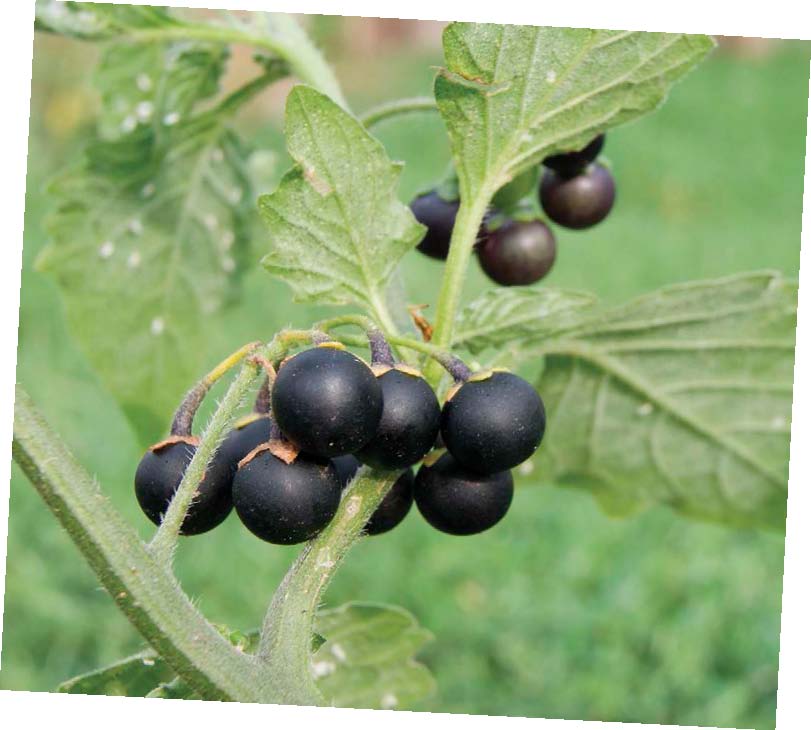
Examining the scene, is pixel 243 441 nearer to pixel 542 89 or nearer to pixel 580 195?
pixel 542 89

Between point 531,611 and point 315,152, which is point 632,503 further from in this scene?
point 531,611

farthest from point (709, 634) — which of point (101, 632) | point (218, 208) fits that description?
point (218, 208)

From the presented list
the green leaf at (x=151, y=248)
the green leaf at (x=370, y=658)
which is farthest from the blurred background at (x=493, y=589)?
the green leaf at (x=370, y=658)

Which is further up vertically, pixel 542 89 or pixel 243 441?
pixel 542 89

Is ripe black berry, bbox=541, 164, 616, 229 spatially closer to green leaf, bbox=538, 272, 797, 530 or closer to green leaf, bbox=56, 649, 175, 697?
green leaf, bbox=538, 272, 797, 530

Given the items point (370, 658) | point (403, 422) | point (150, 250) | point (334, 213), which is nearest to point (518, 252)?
point (334, 213)

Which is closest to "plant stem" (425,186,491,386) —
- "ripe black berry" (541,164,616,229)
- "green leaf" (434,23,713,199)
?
"green leaf" (434,23,713,199)
